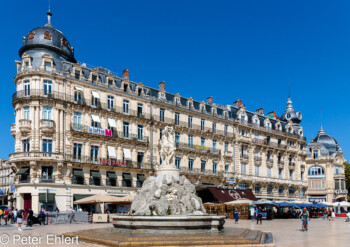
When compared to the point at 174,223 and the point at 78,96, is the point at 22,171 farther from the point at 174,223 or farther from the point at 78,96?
the point at 174,223

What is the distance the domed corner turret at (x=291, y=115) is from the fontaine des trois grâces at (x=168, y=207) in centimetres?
4757

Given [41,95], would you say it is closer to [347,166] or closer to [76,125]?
[76,125]

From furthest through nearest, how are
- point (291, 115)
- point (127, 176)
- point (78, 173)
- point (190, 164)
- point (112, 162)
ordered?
point (291, 115) → point (190, 164) → point (127, 176) → point (112, 162) → point (78, 173)

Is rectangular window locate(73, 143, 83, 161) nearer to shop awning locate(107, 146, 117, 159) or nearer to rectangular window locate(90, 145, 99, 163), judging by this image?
rectangular window locate(90, 145, 99, 163)

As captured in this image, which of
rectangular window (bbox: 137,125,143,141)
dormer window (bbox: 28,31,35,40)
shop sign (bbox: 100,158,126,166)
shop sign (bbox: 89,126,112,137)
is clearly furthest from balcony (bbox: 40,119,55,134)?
rectangular window (bbox: 137,125,143,141)

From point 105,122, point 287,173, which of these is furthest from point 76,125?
point 287,173

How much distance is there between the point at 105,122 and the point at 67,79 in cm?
588

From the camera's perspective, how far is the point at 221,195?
42250 mm

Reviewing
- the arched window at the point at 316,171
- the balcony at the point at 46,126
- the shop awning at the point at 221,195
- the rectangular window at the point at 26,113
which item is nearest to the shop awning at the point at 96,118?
the balcony at the point at 46,126

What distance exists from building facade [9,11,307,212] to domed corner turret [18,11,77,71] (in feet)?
0.32

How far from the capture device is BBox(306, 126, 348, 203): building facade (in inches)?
2653

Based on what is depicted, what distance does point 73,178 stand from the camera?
36.5 metres

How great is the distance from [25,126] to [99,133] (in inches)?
283

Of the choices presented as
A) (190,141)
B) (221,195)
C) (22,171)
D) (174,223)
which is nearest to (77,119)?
(22,171)
